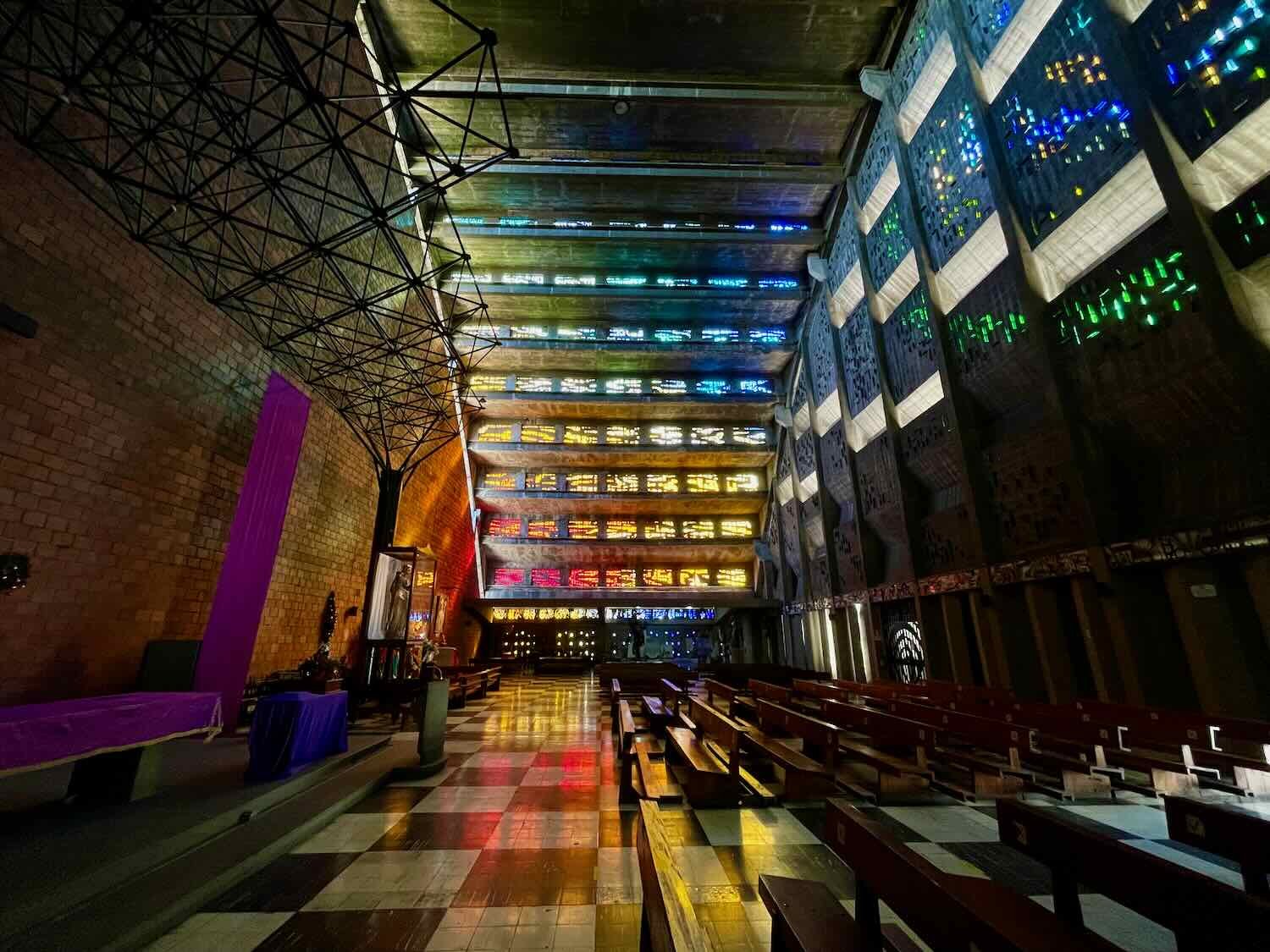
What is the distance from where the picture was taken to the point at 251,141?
6.57 m

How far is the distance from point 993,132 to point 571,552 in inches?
660

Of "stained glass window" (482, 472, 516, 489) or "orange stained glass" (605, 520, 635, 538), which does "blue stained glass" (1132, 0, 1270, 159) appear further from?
"stained glass window" (482, 472, 516, 489)

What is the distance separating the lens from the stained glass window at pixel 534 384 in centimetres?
1827

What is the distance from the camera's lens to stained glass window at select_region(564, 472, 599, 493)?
63.5 feet

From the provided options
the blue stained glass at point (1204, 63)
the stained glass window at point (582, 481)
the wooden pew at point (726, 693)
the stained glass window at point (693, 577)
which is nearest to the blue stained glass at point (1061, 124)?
the blue stained glass at point (1204, 63)

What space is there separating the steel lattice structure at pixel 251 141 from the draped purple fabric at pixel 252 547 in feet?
3.23

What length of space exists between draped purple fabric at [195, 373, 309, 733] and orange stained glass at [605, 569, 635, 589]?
527 inches

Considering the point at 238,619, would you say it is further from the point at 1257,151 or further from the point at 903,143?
the point at 903,143

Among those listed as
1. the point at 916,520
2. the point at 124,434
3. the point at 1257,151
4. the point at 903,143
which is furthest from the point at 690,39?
the point at 124,434

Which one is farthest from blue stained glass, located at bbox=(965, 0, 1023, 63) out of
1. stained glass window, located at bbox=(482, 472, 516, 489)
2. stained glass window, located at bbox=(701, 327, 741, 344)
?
stained glass window, located at bbox=(482, 472, 516, 489)

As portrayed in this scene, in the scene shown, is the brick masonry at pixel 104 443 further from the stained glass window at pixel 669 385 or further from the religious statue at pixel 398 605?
the stained glass window at pixel 669 385

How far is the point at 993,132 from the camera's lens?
780cm

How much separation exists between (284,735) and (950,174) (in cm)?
1249

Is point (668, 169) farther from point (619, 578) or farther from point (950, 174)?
point (619, 578)
